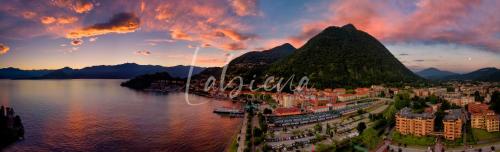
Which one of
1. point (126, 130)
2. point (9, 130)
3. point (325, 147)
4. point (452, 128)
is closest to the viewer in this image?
point (325, 147)

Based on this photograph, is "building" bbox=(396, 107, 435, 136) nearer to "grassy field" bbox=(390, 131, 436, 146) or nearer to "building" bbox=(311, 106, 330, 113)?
"grassy field" bbox=(390, 131, 436, 146)

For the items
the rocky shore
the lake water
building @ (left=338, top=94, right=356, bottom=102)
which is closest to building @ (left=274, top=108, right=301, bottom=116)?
the lake water

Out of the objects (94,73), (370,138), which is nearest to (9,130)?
(370,138)

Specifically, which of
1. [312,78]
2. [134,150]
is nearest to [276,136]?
[134,150]

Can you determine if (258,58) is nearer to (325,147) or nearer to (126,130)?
(126,130)

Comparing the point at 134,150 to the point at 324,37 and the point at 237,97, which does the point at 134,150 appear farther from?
the point at 324,37
